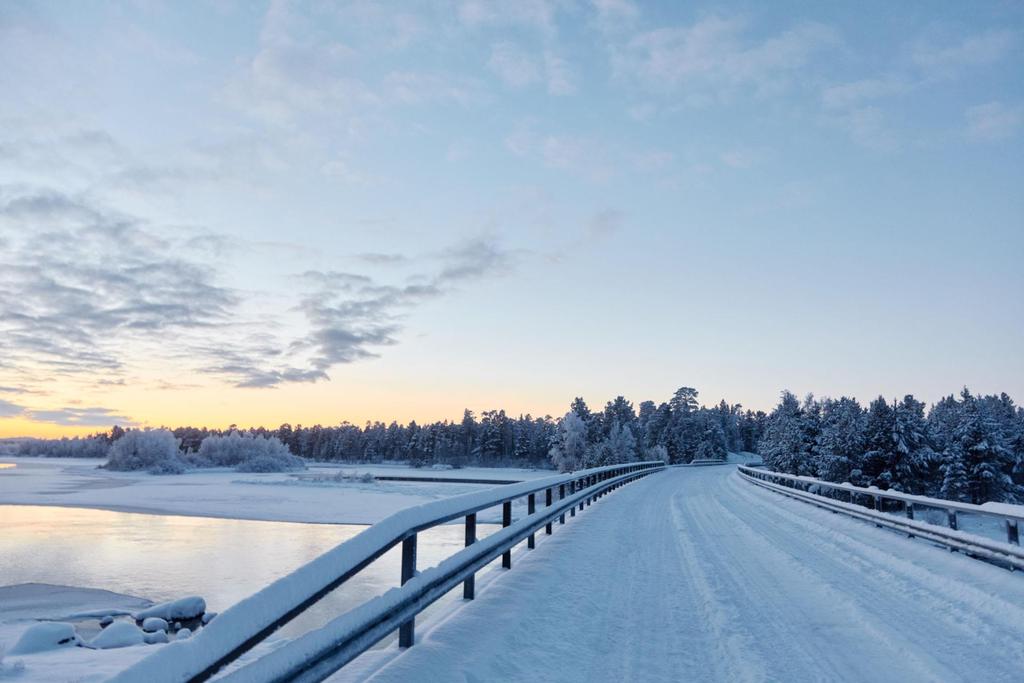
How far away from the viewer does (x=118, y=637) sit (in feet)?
38.9

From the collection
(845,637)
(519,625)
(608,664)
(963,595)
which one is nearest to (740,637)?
(845,637)

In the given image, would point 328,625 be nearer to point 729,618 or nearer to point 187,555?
point 729,618

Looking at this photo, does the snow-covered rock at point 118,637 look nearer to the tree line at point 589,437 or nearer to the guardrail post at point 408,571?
the guardrail post at point 408,571

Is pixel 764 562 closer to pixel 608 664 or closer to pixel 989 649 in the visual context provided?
pixel 989 649

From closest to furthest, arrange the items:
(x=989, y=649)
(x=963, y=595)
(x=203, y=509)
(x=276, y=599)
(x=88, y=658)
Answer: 1. (x=276, y=599)
2. (x=989, y=649)
3. (x=963, y=595)
4. (x=88, y=658)
5. (x=203, y=509)

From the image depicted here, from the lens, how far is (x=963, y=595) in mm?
8195

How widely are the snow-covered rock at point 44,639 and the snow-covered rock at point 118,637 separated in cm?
35

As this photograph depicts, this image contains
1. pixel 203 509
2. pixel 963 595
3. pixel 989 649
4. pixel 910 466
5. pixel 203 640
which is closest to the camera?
Answer: pixel 203 640

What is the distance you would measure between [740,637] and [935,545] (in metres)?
8.23

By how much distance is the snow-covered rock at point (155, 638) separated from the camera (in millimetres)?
12016

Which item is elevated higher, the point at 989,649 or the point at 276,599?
the point at 276,599

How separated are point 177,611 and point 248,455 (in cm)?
13358

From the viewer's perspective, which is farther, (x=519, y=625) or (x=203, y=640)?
(x=519, y=625)

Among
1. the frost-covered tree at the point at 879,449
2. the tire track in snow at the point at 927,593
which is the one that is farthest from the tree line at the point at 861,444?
the tire track in snow at the point at 927,593
